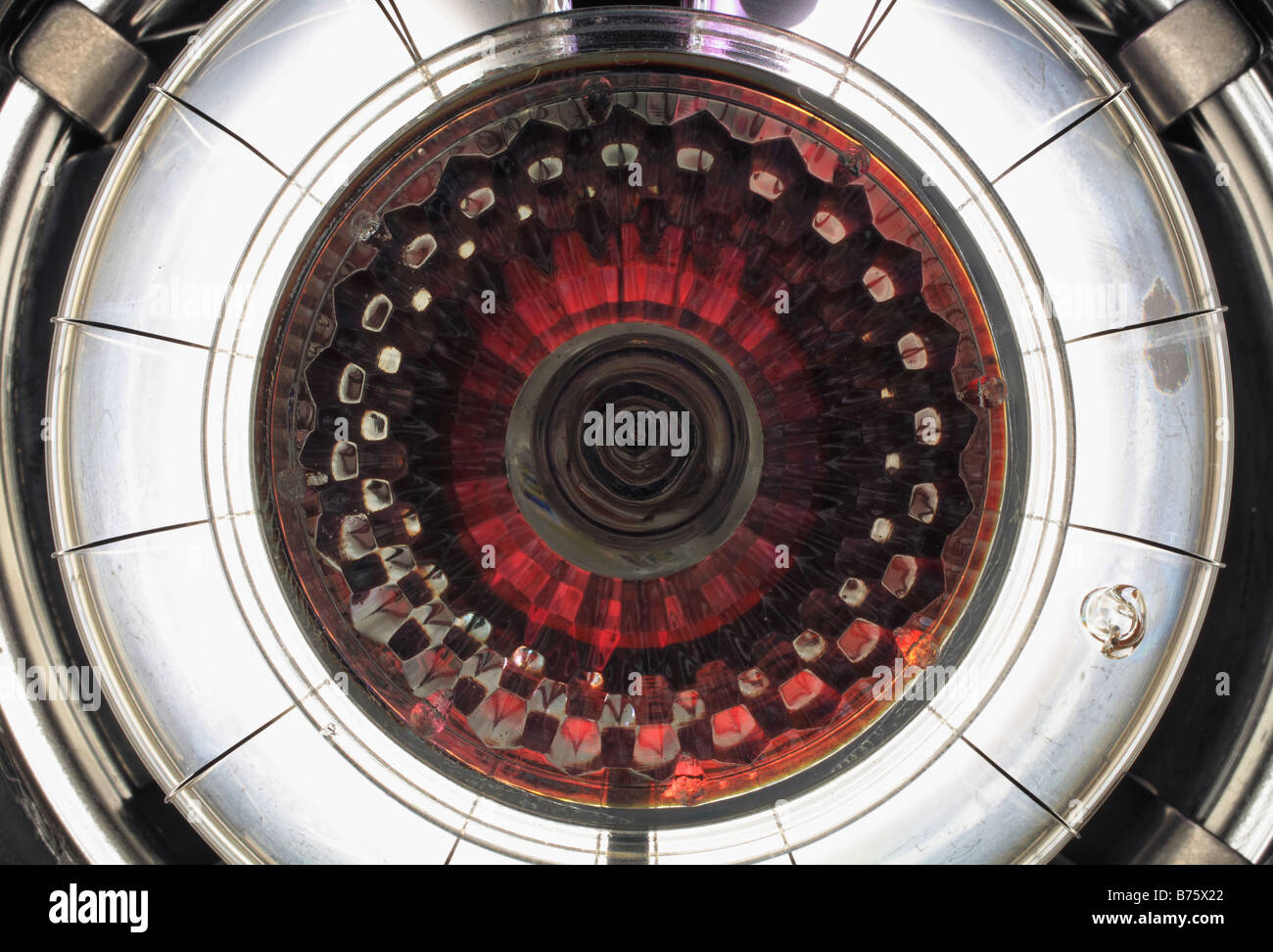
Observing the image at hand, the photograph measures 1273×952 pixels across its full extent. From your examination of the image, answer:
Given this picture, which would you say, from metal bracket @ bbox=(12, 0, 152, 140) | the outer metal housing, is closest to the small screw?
the outer metal housing

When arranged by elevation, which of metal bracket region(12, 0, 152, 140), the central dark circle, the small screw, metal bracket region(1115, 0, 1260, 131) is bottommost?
the small screw

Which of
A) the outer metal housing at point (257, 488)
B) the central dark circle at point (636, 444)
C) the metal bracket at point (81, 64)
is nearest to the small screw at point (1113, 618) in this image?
the outer metal housing at point (257, 488)

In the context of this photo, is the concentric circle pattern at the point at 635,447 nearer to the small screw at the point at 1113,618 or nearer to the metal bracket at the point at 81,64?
the small screw at the point at 1113,618

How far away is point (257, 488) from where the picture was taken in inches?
21.8

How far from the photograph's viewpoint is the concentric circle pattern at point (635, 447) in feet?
1.77

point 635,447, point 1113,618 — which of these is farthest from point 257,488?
point 1113,618

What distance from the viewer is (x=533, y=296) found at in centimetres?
55

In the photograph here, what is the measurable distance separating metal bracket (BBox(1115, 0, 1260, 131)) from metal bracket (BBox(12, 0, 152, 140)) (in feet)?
2.30

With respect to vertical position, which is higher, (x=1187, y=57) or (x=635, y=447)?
(x=1187, y=57)

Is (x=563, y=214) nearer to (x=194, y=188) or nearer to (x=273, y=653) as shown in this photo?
(x=194, y=188)

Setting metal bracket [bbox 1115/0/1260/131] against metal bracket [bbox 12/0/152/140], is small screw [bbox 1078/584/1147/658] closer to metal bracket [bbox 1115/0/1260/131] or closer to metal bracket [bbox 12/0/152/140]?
metal bracket [bbox 1115/0/1260/131]

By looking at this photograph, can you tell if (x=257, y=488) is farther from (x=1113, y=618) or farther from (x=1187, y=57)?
(x=1187, y=57)

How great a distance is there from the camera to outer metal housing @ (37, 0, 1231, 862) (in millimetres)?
535

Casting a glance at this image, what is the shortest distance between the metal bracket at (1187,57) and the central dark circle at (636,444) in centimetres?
36
